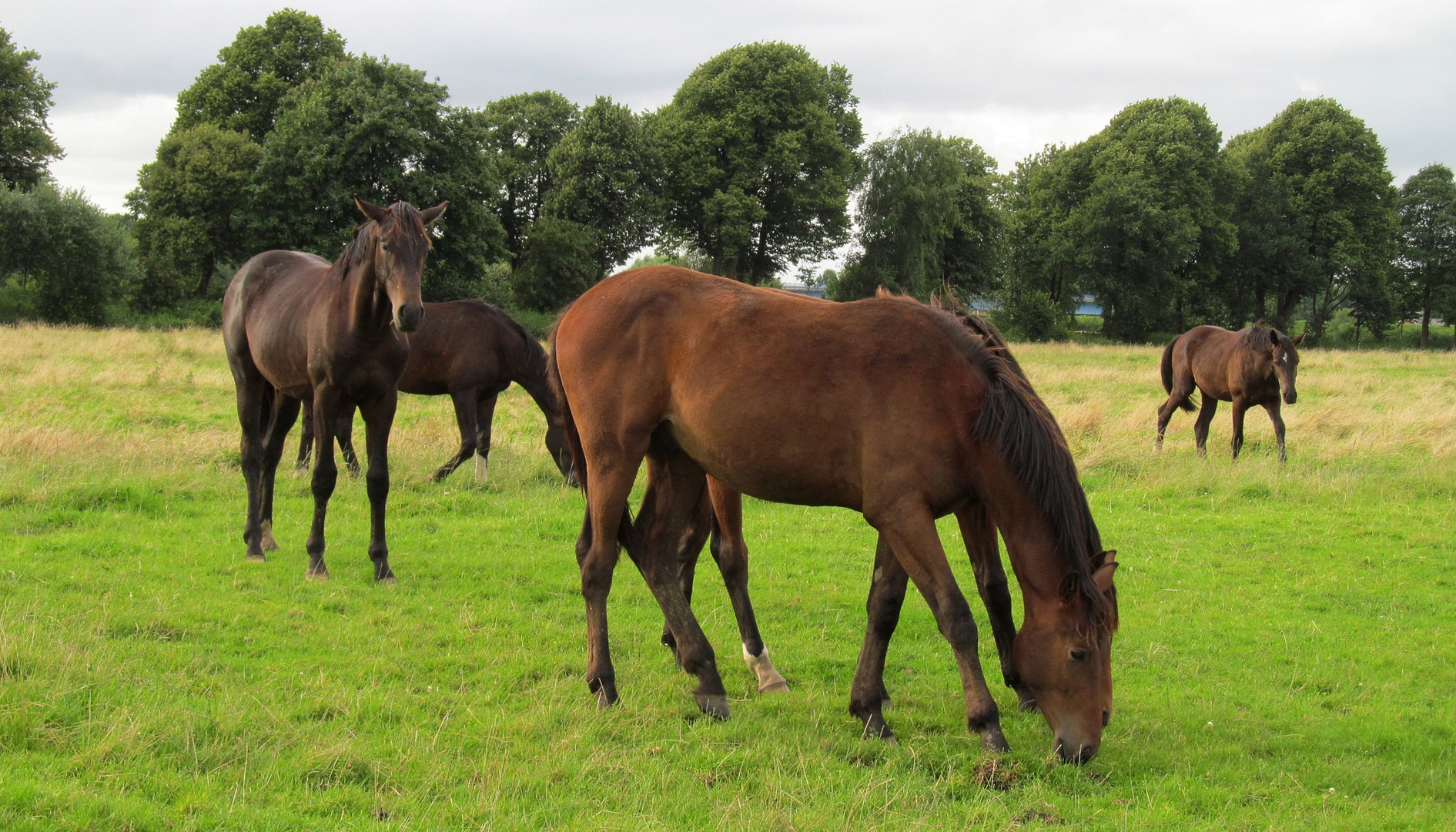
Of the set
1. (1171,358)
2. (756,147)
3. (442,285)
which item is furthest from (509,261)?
(1171,358)

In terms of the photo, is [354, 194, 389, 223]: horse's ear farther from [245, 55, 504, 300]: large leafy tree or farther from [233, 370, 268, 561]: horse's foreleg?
[245, 55, 504, 300]: large leafy tree

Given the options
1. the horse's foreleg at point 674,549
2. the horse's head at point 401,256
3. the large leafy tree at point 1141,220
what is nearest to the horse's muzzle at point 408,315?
the horse's head at point 401,256

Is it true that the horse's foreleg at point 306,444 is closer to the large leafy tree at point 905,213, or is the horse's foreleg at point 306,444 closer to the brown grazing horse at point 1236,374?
the brown grazing horse at point 1236,374

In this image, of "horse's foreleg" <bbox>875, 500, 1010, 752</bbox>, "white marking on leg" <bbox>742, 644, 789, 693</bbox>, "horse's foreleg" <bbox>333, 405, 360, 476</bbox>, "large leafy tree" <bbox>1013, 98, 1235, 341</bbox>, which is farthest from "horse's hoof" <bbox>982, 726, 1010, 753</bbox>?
"large leafy tree" <bbox>1013, 98, 1235, 341</bbox>

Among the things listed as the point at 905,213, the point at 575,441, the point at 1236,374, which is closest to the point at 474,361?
the point at 575,441

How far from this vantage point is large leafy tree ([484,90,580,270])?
146ft

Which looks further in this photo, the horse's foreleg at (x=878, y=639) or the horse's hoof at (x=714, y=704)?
the horse's hoof at (x=714, y=704)

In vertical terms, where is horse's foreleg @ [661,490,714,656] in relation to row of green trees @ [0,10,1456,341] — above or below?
below

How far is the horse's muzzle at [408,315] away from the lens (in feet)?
21.5

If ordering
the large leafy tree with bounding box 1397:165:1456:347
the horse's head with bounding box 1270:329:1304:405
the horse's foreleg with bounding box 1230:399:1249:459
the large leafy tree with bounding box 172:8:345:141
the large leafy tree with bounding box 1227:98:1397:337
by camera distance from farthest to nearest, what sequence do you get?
the large leafy tree with bounding box 1397:165:1456:347 → the large leafy tree with bounding box 1227:98:1397:337 → the large leafy tree with bounding box 172:8:345:141 → the horse's head with bounding box 1270:329:1304:405 → the horse's foreleg with bounding box 1230:399:1249:459

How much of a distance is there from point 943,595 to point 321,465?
17.0ft

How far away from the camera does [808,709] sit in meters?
4.95

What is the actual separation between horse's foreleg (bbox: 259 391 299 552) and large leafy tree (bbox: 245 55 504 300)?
2521cm

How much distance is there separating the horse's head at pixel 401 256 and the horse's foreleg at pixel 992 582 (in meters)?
4.03
